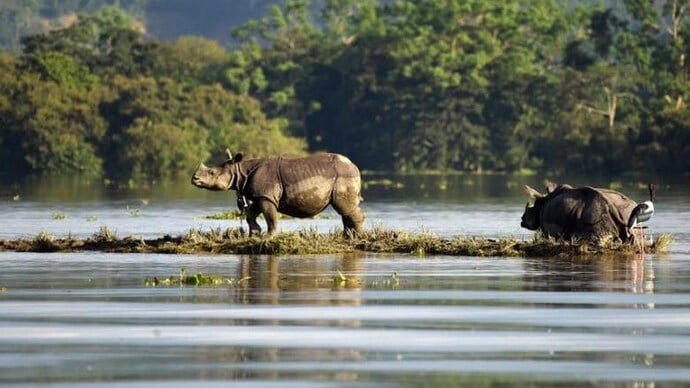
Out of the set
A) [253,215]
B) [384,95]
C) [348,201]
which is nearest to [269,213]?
[253,215]

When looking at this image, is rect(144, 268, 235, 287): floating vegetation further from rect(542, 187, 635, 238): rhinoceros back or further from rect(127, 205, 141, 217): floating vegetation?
rect(127, 205, 141, 217): floating vegetation

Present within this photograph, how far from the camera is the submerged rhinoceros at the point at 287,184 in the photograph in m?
33.4

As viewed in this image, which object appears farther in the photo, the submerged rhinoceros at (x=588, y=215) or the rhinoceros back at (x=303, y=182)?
the rhinoceros back at (x=303, y=182)

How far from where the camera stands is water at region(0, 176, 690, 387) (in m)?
16.9

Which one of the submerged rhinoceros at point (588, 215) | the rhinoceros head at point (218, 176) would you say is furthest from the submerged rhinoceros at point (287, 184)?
the submerged rhinoceros at point (588, 215)

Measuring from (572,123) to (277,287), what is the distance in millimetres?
108175

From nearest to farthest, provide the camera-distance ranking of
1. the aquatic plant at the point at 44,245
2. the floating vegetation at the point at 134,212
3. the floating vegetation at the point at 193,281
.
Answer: the floating vegetation at the point at 193,281 < the aquatic plant at the point at 44,245 < the floating vegetation at the point at 134,212

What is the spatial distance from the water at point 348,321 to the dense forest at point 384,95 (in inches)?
3323

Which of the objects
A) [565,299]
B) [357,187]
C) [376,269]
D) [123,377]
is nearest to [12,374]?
[123,377]

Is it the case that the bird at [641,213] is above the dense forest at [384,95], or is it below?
below

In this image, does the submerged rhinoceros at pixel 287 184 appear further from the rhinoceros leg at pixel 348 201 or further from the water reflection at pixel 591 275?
the water reflection at pixel 591 275

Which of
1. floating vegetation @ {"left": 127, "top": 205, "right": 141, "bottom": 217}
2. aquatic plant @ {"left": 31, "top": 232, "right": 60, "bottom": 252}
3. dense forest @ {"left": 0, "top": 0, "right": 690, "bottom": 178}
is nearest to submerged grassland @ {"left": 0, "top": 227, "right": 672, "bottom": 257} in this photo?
aquatic plant @ {"left": 31, "top": 232, "right": 60, "bottom": 252}

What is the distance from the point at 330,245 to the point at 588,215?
3.92m

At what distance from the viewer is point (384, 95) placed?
149250 millimetres
